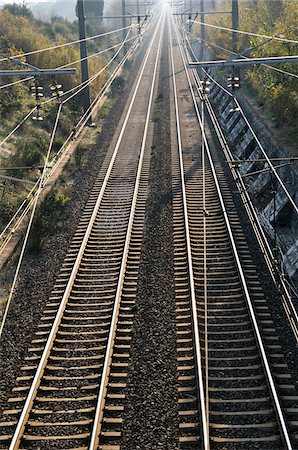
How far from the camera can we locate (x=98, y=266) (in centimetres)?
1231

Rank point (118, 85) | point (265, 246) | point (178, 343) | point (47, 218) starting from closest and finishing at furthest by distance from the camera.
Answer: point (178, 343) < point (265, 246) < point (47, 218) < point (118, 85)

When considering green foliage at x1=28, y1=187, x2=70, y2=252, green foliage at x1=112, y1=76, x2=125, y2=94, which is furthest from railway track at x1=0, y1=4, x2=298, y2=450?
green foliage at x1=112, y1=76, x2=125, y2=94

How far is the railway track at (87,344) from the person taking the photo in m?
7.68

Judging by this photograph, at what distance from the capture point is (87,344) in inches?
376

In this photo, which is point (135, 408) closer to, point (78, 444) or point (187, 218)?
point (78, 444)

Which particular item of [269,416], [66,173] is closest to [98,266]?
[269,416]

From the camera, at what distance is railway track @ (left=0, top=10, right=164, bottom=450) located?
7.68m

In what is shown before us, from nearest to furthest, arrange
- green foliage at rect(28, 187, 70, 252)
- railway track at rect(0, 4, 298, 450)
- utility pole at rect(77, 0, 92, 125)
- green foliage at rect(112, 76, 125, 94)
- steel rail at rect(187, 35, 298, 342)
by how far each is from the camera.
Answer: railway track at rect(0, 4, 298, 450) → steel rail at rect(187, 35, 298, 342) → green foliage at rect(28, 187, 70, 252) → utility pole at rect(77, 0, 92, 125) → green foliage at rect(112, 76, 125, 94)

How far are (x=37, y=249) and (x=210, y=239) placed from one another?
4544 mm

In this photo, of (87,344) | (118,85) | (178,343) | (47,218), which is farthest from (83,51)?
(178,343)

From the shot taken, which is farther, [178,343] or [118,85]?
[118,85]

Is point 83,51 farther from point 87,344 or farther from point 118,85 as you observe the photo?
point 87,344

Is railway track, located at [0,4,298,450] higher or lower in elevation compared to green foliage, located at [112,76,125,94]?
lower

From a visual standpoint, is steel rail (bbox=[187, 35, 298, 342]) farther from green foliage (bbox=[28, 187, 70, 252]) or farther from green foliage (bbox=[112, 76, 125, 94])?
green foliage (bbox=[112, 76, 125, 94])
